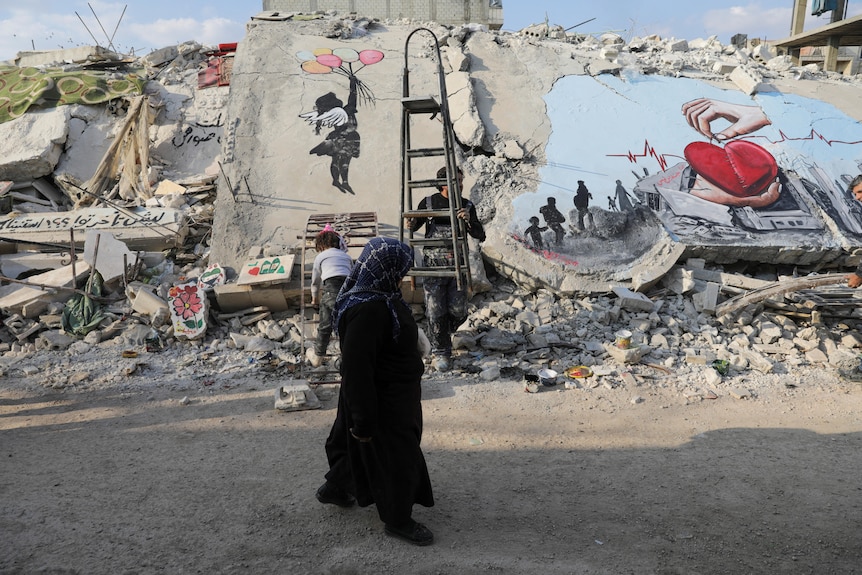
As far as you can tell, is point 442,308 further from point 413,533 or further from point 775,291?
point 775,291

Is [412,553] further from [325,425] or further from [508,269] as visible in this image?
[508,269]

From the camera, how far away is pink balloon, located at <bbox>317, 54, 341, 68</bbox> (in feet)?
28.6

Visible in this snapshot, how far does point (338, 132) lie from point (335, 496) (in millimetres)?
5718

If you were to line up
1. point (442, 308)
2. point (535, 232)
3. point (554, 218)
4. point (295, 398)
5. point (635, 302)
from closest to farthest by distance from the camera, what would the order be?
point (295, 398), point (442, 308), point (635, 302), point (535, 232), point (554, 218)

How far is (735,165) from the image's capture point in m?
8.09

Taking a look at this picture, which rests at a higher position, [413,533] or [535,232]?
[535,232]

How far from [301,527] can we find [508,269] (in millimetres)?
4295

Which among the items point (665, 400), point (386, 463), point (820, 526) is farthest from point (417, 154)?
point (820, 526)

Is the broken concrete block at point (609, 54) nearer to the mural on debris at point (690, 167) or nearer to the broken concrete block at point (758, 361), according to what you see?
the mural on debris at point (690, 167)

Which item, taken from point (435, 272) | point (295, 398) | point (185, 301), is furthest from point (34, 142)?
point (435, 272)

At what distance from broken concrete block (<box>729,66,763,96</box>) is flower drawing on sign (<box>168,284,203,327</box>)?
27.5 ft

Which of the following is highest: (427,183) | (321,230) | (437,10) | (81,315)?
(437,10)

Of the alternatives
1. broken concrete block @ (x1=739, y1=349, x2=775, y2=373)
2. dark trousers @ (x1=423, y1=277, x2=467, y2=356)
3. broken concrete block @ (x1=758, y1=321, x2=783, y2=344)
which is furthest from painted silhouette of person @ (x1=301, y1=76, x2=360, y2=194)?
broken concrete block @ (x1=758, y1=321, x2=783, y2=344)

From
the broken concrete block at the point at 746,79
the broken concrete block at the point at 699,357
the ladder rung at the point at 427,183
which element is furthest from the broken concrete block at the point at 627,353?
the broken concrete block at the point at 746,79
